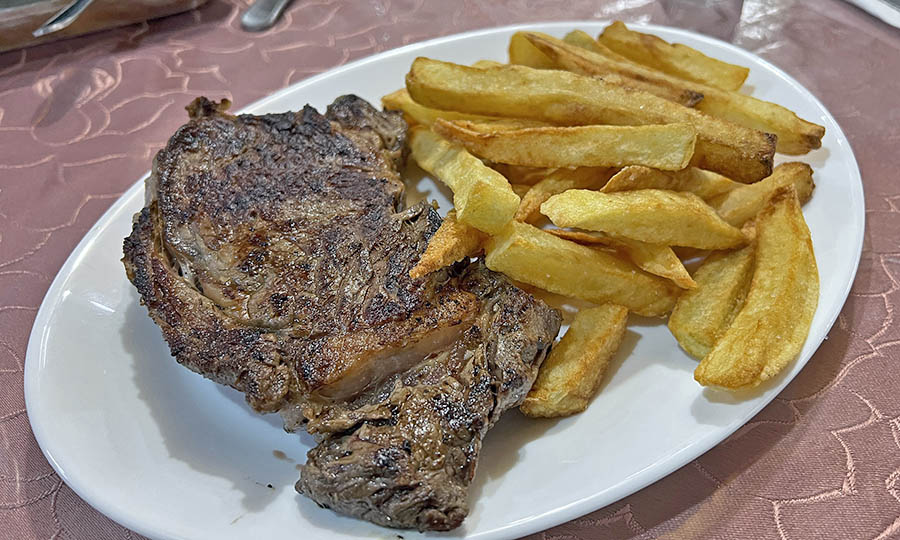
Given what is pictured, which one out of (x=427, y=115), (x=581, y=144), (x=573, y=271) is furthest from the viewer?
(x=427, y=115)

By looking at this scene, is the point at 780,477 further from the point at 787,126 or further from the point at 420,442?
the point at 787,126

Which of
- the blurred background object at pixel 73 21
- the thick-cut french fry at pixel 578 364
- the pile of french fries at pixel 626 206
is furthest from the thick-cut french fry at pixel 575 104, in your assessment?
the blurred background object at pixel 73 21

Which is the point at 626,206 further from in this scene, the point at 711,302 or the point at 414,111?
the point at 414,111

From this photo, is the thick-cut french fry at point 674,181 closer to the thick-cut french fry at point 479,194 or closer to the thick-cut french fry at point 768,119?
the thick-cut french fry at point 768,119

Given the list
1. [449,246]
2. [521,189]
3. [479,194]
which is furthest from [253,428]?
[521,189]

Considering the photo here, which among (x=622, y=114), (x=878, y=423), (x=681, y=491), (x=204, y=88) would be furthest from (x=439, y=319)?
(x=204, y=88)

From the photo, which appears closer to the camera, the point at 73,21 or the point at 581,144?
the point at 581,144

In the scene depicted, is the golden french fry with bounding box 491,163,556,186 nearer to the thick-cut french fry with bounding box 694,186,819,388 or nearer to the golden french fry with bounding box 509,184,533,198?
the golden french fry with bounding box 509,184,533,198
